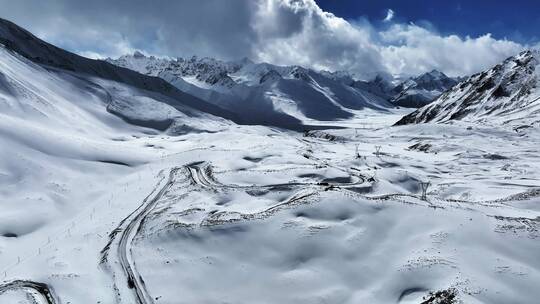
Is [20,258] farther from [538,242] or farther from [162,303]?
[538,242]

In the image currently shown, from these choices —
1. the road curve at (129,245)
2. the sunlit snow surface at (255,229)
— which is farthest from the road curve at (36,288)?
the road curve at (129,245)

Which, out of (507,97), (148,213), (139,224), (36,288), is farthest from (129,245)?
(507,97)

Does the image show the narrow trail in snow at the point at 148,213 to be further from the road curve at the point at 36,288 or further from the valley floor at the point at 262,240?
the road curve at the point at 36,288

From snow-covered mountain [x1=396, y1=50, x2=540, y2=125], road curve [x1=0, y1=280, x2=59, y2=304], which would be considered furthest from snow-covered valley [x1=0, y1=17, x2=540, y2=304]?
snow-covered mountain [x1=396, y1=50, x2=540, y2=125]

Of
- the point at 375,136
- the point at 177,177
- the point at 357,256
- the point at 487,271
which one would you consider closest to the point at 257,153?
the point at 177,177

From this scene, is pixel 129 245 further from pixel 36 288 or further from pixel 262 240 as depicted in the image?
pixel 262 240

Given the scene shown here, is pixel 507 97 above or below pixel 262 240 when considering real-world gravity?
above
